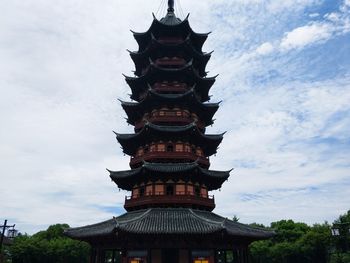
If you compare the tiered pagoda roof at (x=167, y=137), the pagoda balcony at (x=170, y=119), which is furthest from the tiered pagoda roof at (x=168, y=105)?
the tiered pagoda roof at (x=167, y=137)

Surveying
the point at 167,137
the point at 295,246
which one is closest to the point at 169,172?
the point at 167,137

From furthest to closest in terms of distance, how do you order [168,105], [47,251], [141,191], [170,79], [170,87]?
[47,251], [170,79], [170,87], [168,105], [141,191]

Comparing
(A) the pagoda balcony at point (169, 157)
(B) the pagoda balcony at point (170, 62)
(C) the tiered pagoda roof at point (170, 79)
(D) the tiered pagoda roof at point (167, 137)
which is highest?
(B) the pagoda balcony at point (170, 62)

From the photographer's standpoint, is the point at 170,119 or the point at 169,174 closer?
the point at 169,174

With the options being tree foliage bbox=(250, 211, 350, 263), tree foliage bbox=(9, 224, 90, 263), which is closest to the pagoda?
tree foliage bbox=(250, 211, 350, 263)

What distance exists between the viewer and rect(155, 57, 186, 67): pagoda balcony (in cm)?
3322

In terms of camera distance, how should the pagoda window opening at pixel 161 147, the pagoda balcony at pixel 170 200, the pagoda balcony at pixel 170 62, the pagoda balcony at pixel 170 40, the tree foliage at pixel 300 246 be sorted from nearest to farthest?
1. the pagoda balcony at pixel 170 200
2. the pagoda window opening at pixel 161 147
3. the pagoda balcony at pixel 170 62
4. the pagoda balcony at pixel 170 40
5. the tree foliage at pixel 300 246

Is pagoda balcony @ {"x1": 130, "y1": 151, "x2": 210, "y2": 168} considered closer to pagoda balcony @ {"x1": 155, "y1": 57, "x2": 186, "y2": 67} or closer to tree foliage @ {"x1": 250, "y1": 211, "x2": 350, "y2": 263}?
pagoda balcony @ {"x1": 155, "y1": 57, "x2": 186, "y2": 67}

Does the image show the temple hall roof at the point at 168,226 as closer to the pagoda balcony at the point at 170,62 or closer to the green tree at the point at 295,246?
the pagoda balcony at the point at 170,62

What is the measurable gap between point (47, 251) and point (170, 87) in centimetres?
5182

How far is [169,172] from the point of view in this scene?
26609mm

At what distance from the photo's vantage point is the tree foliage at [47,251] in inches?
2549

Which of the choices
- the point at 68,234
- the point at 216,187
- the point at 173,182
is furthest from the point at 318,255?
the point at 68,234

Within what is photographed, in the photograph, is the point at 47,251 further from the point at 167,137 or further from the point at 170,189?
the point at 167,137
